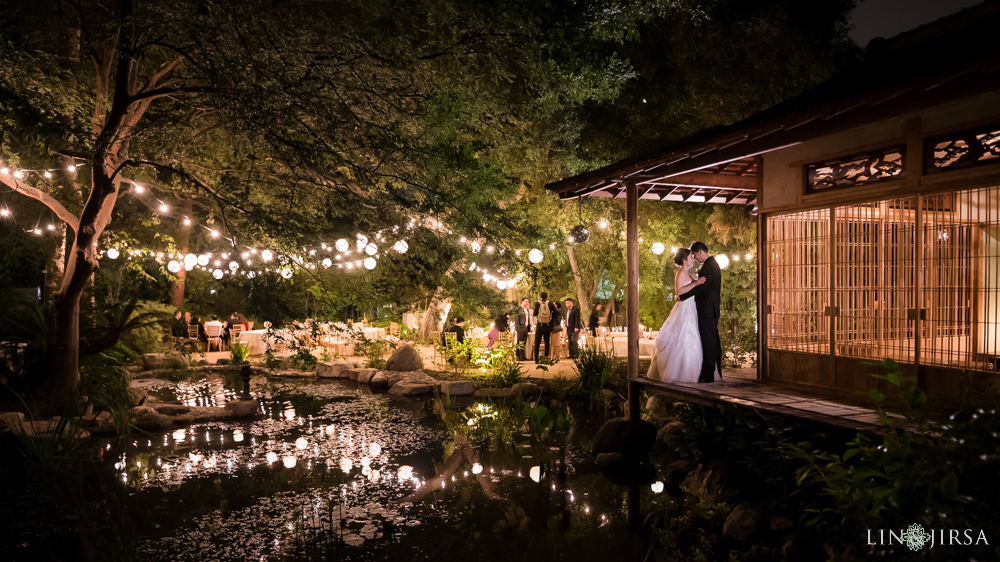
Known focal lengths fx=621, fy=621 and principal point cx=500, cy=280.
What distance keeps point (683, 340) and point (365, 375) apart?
928 centimetres

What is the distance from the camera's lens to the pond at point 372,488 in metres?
5.79

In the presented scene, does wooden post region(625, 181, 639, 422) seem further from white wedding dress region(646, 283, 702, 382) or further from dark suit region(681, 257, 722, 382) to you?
dark suit region(681, 257, 722, 382)

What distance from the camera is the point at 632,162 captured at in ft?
27.3

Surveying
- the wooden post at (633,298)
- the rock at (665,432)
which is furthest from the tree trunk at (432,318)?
the wooden post at (633,298)

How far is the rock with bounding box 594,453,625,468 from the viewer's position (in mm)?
8367

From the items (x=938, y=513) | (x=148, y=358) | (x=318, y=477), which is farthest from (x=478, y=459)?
(x=148, y=358)

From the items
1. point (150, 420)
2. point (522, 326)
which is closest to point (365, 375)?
point (150, 420)

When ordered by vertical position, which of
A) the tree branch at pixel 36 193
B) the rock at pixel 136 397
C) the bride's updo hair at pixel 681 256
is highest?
the tree branch at pixel 36 193

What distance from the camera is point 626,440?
8.64 meters

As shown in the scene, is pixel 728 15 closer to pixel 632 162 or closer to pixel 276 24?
pixel 632 162

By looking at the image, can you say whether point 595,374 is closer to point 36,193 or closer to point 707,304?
point 707,304

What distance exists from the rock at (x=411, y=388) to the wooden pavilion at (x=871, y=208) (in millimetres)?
6131

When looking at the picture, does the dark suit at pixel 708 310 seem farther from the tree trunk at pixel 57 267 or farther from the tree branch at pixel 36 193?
the tree trunk at pixel 57 267

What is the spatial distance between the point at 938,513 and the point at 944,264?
529cm
